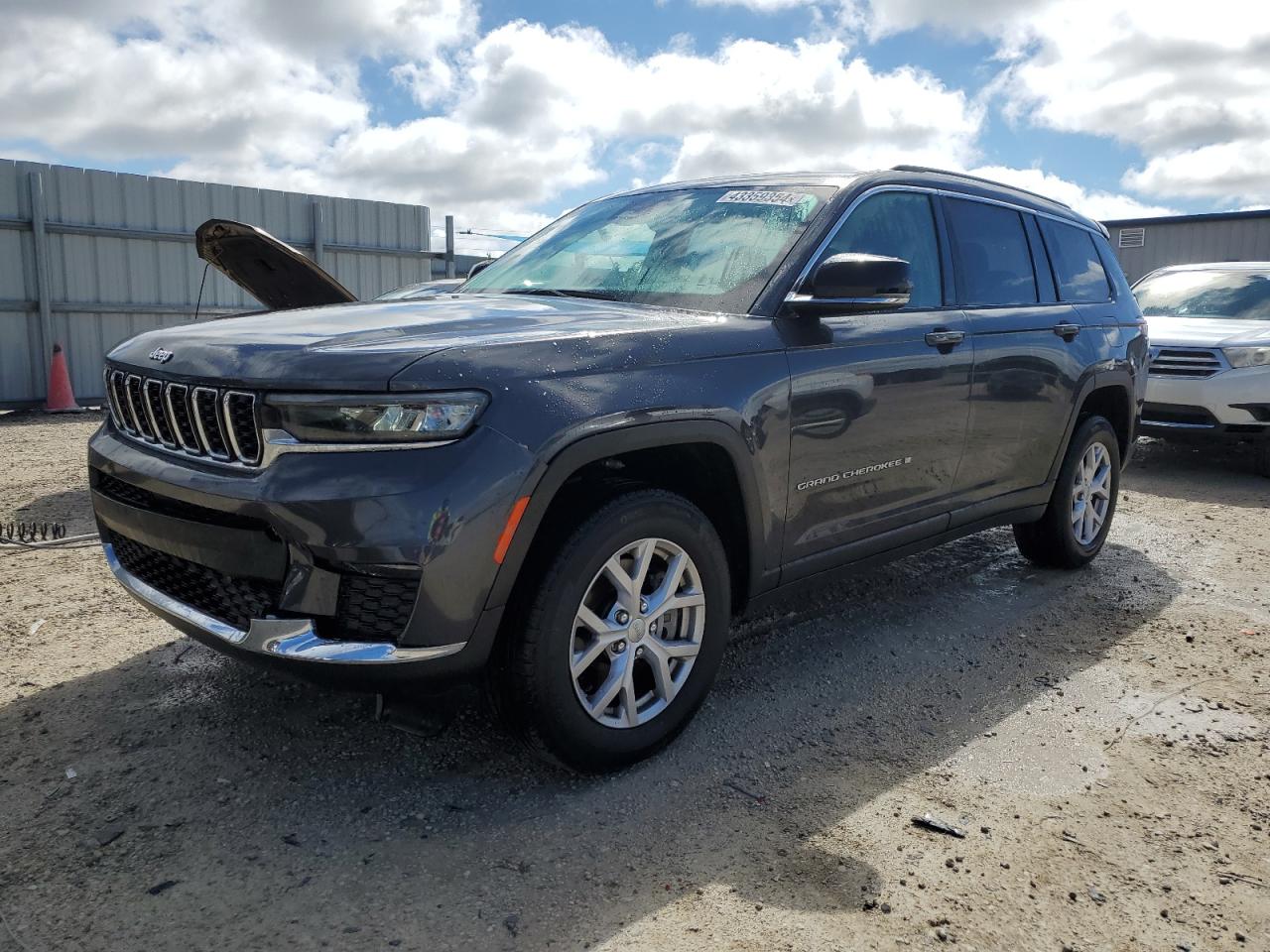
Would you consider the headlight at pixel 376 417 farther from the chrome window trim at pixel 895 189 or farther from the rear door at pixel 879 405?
the chrome window trim at pixel 895 189

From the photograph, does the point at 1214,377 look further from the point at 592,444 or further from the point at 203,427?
the point at 203,427

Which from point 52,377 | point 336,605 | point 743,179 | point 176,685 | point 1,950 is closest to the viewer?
point 1,950

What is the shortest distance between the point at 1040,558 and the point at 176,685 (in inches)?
164

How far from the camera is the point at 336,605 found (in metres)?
2.54

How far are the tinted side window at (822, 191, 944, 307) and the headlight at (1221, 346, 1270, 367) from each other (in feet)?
17.9

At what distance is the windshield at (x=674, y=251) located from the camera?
3.56 m

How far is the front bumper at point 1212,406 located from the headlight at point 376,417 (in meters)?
7.69

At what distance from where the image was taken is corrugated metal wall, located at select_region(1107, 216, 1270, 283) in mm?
21625

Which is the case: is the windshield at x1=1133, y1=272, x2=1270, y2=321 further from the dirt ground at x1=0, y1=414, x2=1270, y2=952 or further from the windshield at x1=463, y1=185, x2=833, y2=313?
the windshield at x1=463, y1=185, x2=833, y2=313

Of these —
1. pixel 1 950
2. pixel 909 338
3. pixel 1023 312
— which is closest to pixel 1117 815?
pixel 909 338

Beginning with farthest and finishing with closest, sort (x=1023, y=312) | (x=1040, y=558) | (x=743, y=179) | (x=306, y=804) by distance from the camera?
(x=1040, y=558) → (x=1023, y=312) → (x=743, y=179) → (x=306, y=804)

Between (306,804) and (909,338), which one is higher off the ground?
(909,338)

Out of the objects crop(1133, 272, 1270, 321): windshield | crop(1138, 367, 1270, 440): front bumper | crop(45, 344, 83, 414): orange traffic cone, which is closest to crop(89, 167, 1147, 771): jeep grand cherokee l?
crop(1138, 367, 1270, 440): front bumper

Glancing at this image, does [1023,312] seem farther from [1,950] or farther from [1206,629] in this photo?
[1,950]
